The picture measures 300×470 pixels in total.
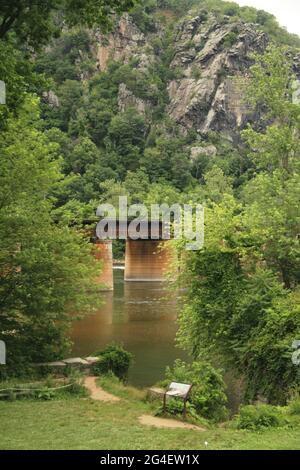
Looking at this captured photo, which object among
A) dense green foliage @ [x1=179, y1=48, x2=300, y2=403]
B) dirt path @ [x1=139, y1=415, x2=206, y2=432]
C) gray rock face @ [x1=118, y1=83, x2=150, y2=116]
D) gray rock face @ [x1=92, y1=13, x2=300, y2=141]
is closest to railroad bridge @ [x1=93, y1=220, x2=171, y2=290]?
dense green foliage @ [x1=179, y1=48, x2=300, y2=403]

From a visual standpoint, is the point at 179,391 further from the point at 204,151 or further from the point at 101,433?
the point at 204,151

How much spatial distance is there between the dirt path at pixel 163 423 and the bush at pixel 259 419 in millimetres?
943

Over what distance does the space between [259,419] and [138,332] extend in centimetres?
2210

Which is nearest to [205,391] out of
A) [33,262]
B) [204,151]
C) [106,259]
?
[33,262]

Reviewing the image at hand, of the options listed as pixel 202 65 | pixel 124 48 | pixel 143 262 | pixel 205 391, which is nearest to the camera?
pixel 205 391

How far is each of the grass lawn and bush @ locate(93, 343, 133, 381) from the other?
523 cm

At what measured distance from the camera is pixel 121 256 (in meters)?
102

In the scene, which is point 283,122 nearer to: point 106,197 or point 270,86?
point 270,86

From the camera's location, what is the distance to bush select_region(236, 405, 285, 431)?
1159 cm

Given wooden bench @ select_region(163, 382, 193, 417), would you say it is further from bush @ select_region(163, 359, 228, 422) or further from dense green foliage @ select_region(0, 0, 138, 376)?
dense green foliage @ select_region(0, 0, 138, 376)

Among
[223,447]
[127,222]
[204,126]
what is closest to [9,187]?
[223,447]

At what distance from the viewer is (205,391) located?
1502 centimetres

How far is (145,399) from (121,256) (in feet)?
283

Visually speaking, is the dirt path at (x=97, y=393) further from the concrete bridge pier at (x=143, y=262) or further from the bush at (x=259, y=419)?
the concrete bridge pier at (x=143, y=262)
